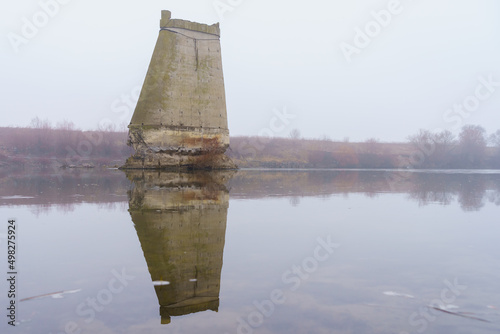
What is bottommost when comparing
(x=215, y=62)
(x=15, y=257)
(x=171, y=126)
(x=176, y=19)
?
(x=15, y=257)

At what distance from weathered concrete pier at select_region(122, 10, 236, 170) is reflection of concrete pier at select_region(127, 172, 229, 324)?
14187 mm

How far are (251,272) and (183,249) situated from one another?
0.86 meters

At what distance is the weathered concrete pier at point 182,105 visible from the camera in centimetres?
2100

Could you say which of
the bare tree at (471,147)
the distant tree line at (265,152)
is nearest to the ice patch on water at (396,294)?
the distant tree line at (265,152)

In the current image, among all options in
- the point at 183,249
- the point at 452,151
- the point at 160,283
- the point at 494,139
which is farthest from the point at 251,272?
the point at 494,139

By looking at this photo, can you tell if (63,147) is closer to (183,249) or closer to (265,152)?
(265,152)

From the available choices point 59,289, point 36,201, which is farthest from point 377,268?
point 36,201

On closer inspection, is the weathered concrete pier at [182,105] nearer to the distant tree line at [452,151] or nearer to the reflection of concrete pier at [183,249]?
the reflection of concrete pier at [183,249]

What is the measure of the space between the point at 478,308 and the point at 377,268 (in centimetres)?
95

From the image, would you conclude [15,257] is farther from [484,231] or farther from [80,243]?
[484,231]

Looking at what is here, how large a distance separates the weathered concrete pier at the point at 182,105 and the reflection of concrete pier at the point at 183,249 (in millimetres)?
14187

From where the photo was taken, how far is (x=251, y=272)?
3.37 meters

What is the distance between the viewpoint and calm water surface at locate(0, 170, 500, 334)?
8.02ft

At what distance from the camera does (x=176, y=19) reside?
863 inches
